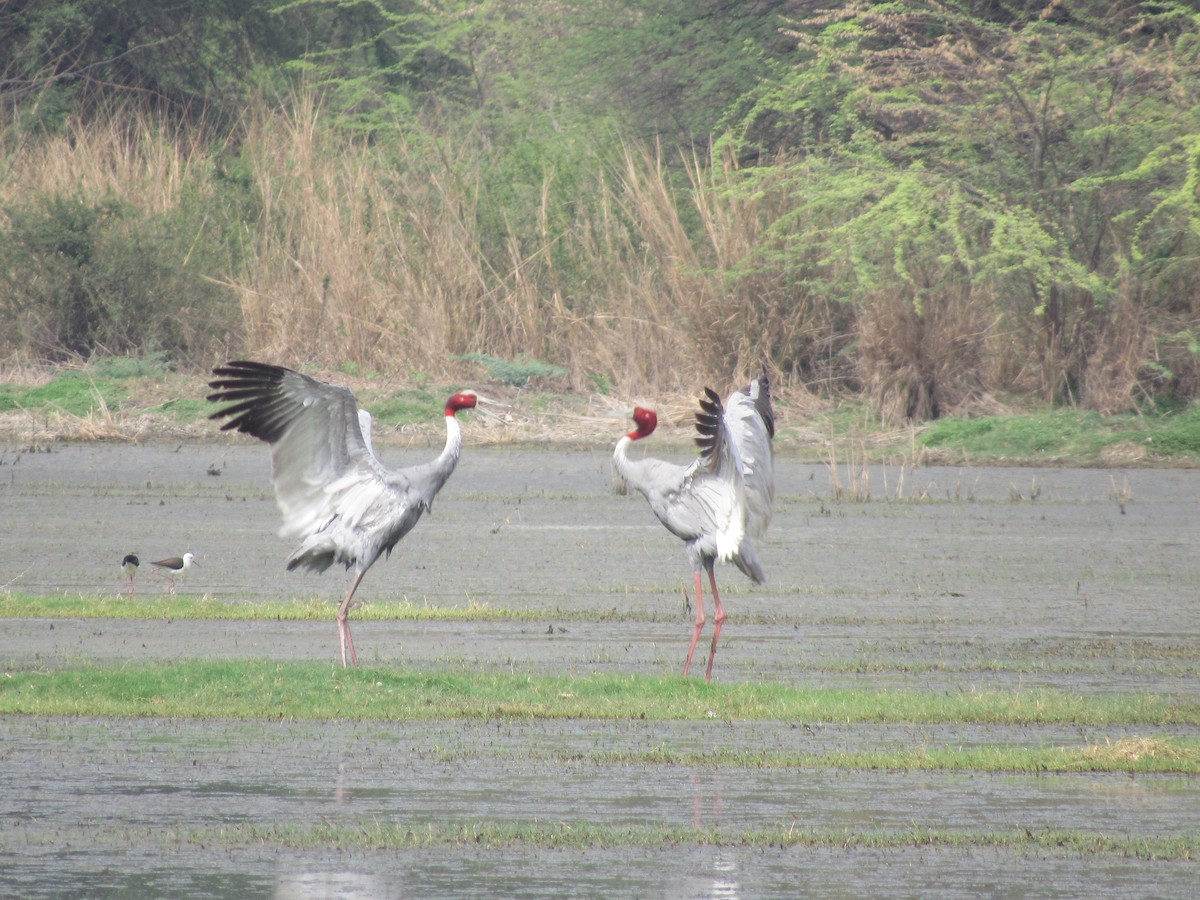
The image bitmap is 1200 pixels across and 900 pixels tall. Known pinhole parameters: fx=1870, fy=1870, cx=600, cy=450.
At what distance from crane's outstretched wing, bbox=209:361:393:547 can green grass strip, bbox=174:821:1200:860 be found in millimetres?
3969

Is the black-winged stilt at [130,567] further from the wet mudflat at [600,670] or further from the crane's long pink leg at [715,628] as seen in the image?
the crane's long pink leg at [715,628]

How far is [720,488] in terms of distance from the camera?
9.99 metres

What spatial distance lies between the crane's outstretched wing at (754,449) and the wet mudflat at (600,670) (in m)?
0.77

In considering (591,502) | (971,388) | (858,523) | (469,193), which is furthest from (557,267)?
(858,523)

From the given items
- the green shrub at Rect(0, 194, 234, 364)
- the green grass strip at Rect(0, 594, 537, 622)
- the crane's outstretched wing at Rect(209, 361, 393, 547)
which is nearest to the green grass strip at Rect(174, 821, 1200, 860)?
the crane's outstretched wing at Rect(209, 361, 393, 547)

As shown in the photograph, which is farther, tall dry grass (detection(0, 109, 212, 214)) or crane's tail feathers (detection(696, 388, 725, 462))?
tall dry grass (detection(0, 109, 212, 214))

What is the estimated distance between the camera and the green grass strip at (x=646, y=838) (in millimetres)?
6027

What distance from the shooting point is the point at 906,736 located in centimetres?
797

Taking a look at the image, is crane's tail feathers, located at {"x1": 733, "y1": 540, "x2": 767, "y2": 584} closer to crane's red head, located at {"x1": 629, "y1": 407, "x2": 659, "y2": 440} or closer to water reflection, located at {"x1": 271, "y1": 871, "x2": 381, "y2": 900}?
crane's red head, located at {"x1": 629, "y1": 407, "x2": 659, "y2": 440}

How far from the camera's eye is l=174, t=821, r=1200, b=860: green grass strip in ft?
19.8

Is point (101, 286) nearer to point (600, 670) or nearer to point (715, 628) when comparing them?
point (715, 628)

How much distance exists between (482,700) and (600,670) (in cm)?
120

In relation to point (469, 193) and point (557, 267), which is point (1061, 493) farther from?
point (469, 193)

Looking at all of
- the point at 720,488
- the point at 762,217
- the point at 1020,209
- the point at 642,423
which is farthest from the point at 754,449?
the point at 762,217
